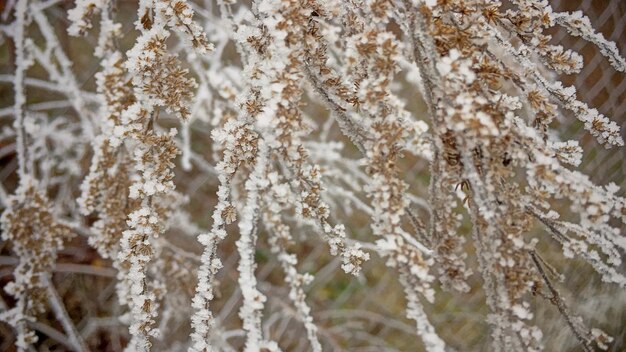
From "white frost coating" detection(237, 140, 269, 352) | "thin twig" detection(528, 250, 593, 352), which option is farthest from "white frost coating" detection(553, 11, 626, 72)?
"white frost coating" detection(237, 140, 269, 352)

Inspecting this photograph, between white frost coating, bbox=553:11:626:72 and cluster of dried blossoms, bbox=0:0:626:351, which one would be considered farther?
white frost coating, bbox=553:11:626:72

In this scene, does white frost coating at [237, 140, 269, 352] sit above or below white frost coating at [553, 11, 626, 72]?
below

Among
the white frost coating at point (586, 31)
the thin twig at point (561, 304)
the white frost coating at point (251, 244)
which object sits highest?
the white frost coating at point (586, 31)

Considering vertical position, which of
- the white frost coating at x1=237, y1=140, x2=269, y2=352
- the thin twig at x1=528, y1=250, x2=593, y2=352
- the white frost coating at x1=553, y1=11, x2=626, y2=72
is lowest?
the white frost coating at x1=237, y1=140, x2=269, y2=352

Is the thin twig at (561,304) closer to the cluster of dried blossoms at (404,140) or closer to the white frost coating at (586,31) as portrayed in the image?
the cluster of dried blossoms at (404,140)

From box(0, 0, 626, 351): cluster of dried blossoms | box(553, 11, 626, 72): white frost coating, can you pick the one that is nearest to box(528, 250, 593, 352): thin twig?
box(0, 0, 626, 351): cluster of dried blossoms

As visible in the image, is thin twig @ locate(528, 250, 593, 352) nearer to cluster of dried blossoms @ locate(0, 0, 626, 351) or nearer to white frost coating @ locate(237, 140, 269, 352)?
cluster of dried blossoms @ locate(0, 0, 626, 351)

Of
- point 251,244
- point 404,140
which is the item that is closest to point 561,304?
point 404,140


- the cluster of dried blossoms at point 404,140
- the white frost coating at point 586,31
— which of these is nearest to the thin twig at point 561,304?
the cluster of dried blossoms at point 404,140

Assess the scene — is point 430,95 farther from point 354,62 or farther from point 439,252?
point 439,252

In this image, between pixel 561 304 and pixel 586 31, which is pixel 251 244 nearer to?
pixel 561 304

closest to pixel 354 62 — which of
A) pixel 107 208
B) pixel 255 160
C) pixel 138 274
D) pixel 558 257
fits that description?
pixel 255 160
